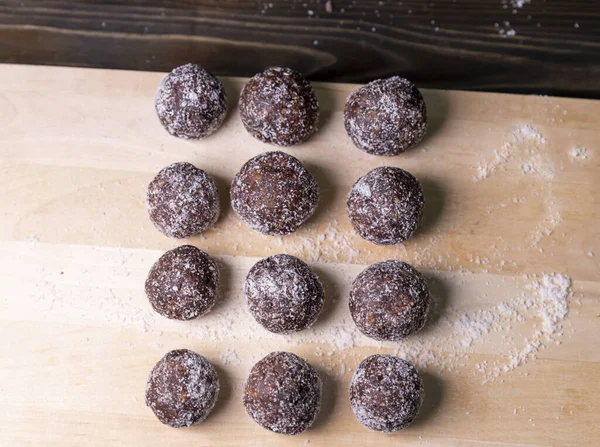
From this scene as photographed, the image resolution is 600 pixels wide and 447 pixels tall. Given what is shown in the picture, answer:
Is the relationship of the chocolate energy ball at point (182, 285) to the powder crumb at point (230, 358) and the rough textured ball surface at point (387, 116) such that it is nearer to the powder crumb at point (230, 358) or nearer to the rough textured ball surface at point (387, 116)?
the powder crumb at point (230, 358)

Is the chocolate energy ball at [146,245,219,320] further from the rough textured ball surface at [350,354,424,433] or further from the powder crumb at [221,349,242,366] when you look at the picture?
the rough textured ball surface at [350,354,424,433]

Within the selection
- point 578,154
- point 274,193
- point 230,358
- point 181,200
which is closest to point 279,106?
point 274,193

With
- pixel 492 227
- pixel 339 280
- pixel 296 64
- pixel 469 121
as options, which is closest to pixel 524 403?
pixel 492 227

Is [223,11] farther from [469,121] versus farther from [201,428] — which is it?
[201,428]

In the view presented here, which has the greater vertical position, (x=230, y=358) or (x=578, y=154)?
(x=578, y=154)

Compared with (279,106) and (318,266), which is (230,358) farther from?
(279,106)

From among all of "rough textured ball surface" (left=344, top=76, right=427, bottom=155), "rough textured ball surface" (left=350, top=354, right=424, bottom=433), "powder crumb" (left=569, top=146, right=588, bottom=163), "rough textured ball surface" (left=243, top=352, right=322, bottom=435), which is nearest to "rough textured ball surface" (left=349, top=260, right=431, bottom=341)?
"rough textured ball surface" (left=350, top=354, right=424, bottom=433)
